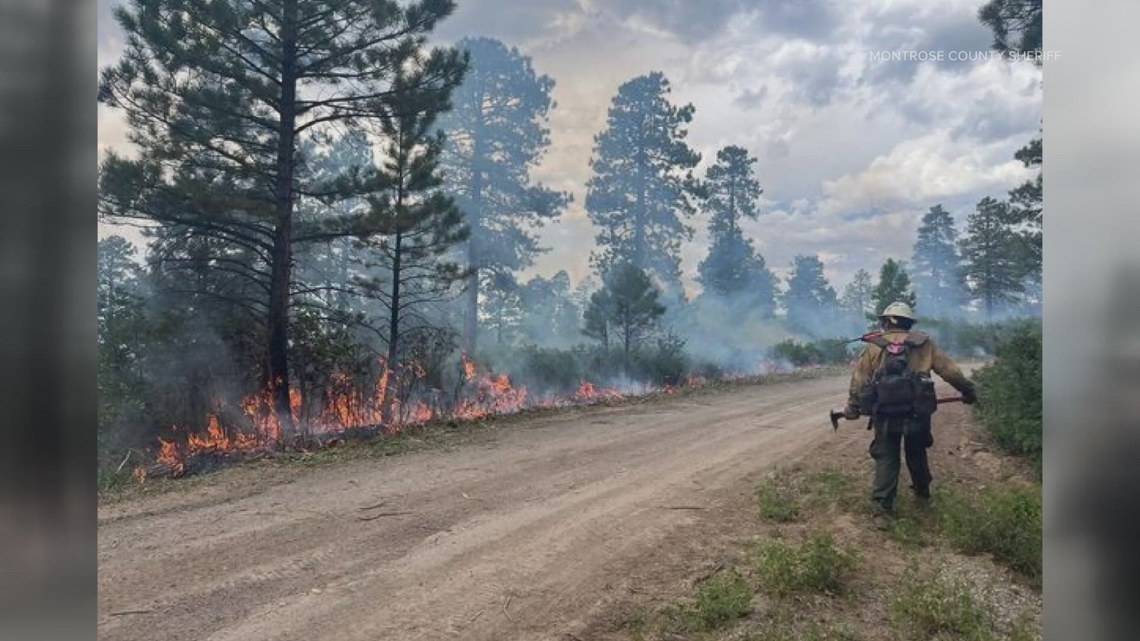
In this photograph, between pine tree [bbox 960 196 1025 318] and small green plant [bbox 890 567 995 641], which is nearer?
small green plant [bbox 890 567 995 641]

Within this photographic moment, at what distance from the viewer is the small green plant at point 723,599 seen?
2.77 meters

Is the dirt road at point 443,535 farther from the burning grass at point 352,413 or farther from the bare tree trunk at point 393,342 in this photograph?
the bare tree trunk at point 393,342

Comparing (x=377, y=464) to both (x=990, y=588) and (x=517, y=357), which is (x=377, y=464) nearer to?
(x=517, y=357)

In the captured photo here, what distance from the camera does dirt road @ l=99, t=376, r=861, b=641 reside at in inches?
113

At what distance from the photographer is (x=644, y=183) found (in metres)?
4.54

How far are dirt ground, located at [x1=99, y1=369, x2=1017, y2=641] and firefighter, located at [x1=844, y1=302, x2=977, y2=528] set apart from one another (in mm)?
102

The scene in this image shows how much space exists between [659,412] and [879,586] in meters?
2.33

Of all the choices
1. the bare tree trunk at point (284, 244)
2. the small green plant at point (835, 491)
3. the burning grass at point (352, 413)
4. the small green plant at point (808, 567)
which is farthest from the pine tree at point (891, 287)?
the bare tree trunk at point (284, 244)

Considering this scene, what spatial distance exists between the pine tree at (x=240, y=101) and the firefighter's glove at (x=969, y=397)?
5034 mm

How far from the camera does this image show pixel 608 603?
2.96 meters

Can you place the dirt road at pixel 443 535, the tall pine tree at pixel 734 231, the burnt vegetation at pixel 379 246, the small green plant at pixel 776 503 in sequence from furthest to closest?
the burnt vegetation at pixel 379 246 → the tall pine tree at pixel 734 231 → the small green plant at pixel 776 503 → the dirt road at pixel 443 535

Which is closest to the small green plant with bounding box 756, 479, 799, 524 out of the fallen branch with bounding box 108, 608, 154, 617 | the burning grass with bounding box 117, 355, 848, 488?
the burning grass with bounding box 117, 355, 848, 488
